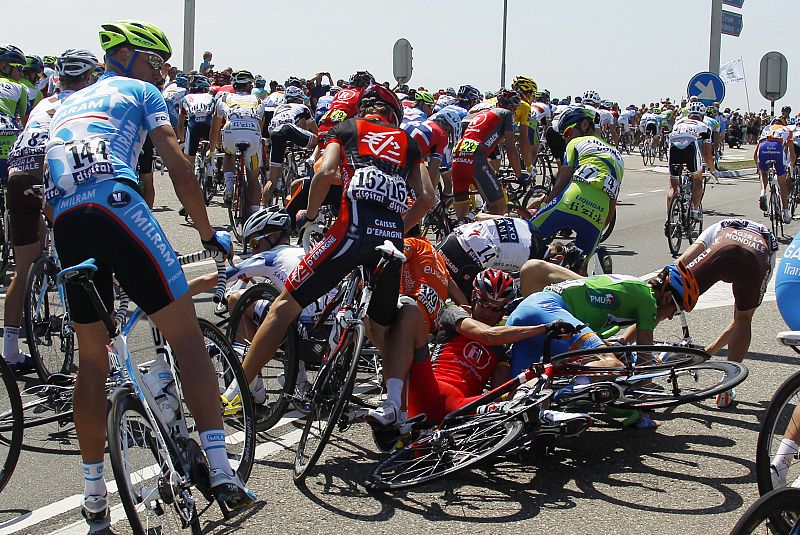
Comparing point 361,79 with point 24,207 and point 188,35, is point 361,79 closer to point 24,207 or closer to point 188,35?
point 24,207

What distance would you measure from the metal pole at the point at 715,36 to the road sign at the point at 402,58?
8135 millimetres

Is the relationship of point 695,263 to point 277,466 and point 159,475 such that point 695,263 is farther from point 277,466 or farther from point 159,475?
point 159,475

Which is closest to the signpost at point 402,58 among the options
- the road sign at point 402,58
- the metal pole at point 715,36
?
the road sign at point 402,58

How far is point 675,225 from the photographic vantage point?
558 inches

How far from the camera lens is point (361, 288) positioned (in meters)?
5.94

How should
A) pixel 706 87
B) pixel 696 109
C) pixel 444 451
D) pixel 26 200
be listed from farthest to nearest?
pixel 706 87 → pixel 696 109 → pixel 26 200 → pixel 444 451

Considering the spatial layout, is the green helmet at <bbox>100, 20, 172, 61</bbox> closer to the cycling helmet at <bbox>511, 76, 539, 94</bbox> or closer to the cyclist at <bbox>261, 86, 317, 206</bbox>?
the cyclist at <bbox>261, 86, 317, 206</bbox>

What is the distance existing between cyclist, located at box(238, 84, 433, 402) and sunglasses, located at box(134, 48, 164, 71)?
4.06 feet

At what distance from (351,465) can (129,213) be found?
209cm

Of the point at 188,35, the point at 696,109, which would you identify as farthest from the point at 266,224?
the point at 188,35

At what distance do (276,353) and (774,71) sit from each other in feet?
75.7

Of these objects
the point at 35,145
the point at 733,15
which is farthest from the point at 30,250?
the point at 733,15

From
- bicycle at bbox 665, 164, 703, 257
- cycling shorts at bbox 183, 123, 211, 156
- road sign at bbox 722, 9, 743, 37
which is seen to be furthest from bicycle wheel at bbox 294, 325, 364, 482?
road sign at bbox 722, 9, 743, 37

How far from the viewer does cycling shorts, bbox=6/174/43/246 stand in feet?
25.2
